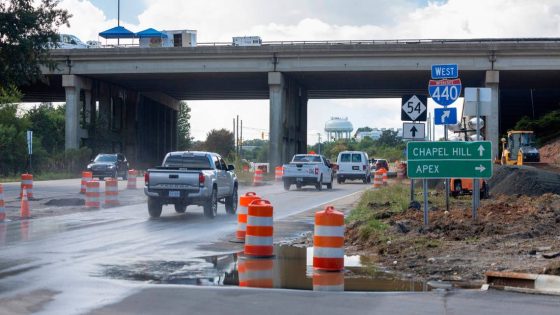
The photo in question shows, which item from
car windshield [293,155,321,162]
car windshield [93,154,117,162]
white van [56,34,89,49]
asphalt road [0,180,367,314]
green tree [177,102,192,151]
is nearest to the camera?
asphalt road [0,180,367,314]

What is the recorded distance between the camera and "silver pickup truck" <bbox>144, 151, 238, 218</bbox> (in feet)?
78.0

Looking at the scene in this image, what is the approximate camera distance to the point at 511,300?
10297 millimetres

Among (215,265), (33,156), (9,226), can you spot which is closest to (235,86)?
(33,156)

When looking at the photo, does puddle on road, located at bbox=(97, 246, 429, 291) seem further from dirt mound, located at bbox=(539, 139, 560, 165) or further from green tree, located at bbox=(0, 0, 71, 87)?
dirt mound, located at bbox=(539, 139, 560, 165)

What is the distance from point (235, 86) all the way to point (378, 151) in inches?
2805

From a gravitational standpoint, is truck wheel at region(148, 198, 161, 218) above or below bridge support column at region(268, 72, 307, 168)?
below

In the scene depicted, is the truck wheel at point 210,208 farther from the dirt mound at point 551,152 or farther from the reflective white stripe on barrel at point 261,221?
the dirt mound at point 551,152

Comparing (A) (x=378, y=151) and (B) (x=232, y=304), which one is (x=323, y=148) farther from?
(B) (x=232, y=304)

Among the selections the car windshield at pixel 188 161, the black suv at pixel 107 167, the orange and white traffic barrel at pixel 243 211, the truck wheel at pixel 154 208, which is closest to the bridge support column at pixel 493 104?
the black suv at pixel 107 167

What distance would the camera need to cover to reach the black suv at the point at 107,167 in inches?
2154

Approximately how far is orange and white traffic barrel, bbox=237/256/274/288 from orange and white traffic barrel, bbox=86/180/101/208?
47.9 feet

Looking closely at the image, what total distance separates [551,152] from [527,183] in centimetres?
3989

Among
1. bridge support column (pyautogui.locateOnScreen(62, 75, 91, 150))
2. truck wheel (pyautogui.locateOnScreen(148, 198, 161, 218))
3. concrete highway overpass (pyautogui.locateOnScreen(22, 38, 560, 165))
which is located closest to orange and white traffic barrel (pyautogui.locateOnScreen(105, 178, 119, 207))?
truck wheel (pyautogui.locateOnScreen(148, 198, 161, 218))

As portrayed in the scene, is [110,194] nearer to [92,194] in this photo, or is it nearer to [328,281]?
[92,194]
